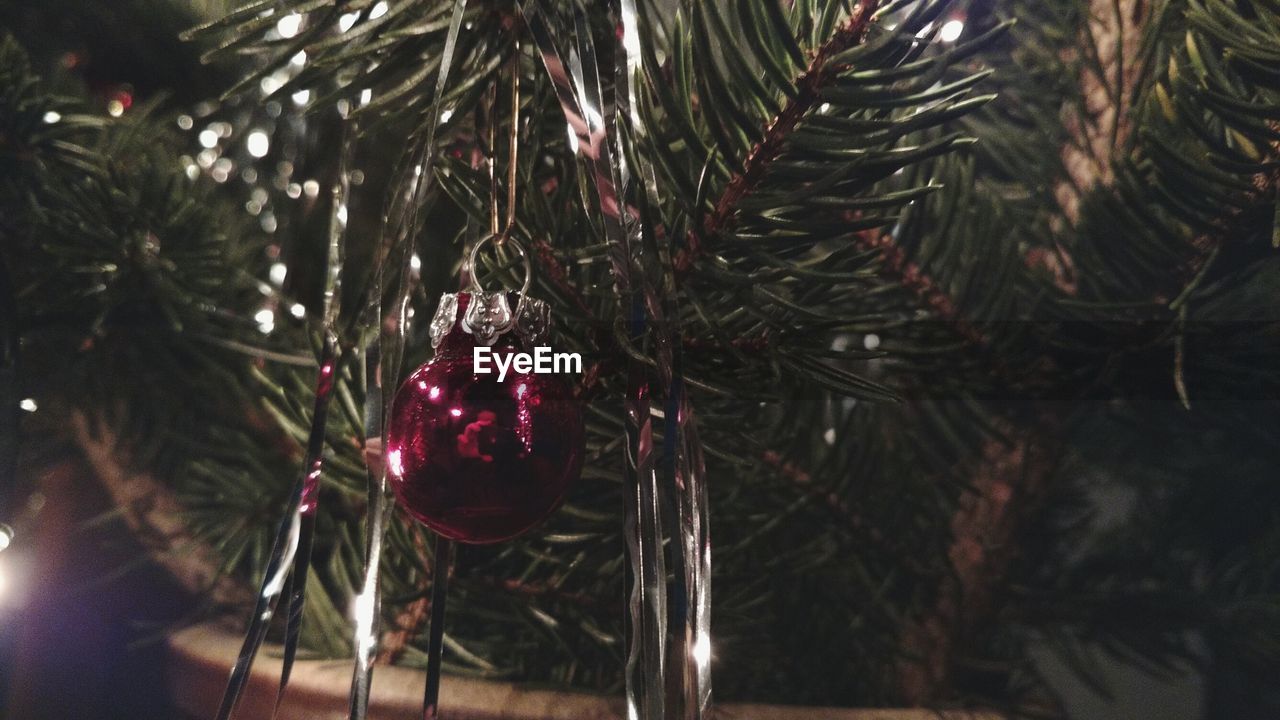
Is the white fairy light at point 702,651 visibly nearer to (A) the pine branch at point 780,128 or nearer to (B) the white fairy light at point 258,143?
(A) the pine branch at point 780,128

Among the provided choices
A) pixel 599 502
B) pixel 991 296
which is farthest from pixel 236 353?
pixel 991 296

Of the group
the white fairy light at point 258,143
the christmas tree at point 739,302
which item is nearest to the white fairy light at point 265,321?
the christmas tree at point 739,302

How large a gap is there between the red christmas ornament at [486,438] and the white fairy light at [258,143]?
30 cm

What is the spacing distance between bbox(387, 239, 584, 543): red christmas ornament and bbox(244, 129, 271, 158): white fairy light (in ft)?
0.97

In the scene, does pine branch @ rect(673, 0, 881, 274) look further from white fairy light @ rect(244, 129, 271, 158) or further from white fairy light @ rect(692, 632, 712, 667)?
white fairy light @ rect(244, 129, 271, 158)

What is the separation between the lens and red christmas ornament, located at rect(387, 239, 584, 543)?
164mm

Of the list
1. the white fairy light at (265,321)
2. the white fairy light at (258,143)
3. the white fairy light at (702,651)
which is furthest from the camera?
the white fairy light at (258,143)

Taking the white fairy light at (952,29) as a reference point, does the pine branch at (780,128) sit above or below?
below

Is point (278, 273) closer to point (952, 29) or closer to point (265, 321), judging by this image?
point (265, 321)

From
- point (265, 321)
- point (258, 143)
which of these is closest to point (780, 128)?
point (265, 321)

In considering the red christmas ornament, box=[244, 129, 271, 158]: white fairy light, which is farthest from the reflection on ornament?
box=[244, 129, 271, 158]: white fairy light

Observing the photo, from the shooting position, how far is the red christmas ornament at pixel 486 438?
164mm

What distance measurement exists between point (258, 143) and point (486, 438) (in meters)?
0.32

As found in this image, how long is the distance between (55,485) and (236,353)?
0.45 ft
